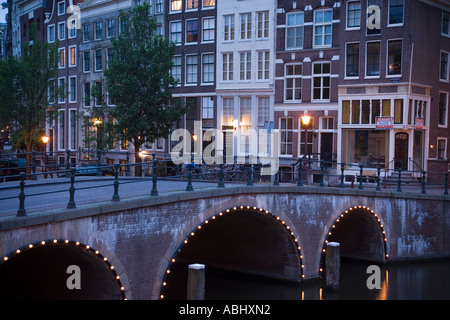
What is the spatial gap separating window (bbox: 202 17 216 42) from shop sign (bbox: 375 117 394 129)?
476 inches

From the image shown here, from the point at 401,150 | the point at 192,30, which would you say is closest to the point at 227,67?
the point at 192,30

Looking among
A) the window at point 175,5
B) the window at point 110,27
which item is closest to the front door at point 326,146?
the window at point 175,5

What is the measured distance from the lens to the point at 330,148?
33625 millimetres

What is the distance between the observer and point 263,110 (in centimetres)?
3581

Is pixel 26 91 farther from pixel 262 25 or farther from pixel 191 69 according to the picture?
pixel 262 25

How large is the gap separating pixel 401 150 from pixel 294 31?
30.1 feet

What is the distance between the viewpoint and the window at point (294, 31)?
34.2m

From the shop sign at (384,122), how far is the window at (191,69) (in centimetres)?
1251

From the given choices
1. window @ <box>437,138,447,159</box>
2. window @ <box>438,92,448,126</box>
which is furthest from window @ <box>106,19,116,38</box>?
window @ <box>437,138,447,159</box>

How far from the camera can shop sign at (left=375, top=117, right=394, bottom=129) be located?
3064cm

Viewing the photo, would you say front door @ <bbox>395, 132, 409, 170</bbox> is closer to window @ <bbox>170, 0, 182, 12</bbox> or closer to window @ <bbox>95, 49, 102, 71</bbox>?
window @ <bbox>170, 0, 182, 12</bbox>

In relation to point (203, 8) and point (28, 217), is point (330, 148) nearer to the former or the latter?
point (203, 8)
